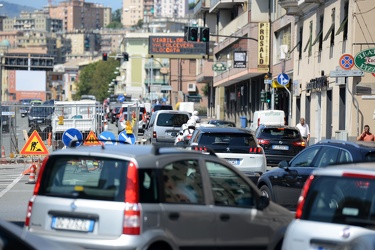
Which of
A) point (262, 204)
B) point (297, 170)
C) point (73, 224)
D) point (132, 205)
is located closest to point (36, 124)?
point (297, 170)

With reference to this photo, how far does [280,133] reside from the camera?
3206 cm

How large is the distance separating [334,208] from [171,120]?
30252mm

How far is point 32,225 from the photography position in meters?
10.1

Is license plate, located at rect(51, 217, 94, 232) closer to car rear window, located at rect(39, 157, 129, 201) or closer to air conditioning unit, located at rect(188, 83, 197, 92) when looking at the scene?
car rear window, located at rect(39, 157, 129, 201)

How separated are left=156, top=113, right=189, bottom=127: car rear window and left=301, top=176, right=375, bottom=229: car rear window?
98.3 ft

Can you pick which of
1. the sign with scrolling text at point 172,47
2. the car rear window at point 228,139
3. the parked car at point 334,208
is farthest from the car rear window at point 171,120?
the sign with scrolling text at point 172,47

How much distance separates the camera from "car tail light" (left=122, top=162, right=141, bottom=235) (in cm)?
951

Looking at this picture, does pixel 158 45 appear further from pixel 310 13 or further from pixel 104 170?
pixel 104 170

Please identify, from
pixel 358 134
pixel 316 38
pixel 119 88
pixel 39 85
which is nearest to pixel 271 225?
pixel 358 134

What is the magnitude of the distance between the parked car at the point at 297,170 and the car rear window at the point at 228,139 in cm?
449

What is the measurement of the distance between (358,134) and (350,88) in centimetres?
191

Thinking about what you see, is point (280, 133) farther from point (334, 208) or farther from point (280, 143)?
point (334, 208)

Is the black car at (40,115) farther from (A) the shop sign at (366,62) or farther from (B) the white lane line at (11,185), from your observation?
(A) the shop sign at (366,62)

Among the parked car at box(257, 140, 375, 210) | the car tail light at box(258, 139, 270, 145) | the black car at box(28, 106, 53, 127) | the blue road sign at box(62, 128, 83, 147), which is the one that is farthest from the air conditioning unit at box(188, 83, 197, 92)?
the parked car at box(257, 140, 375, 210)
